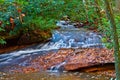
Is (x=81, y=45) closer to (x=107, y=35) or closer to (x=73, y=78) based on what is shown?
(x=107, y=35)

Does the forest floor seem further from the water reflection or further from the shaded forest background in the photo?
the shaded forest background

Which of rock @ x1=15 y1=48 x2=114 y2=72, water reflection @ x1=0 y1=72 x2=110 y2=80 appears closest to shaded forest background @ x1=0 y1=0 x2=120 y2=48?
rock @ x1=15 y1=48 x2=114 y2=72

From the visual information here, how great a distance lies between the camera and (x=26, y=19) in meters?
13.8

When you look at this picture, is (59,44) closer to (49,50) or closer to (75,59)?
(49,50)

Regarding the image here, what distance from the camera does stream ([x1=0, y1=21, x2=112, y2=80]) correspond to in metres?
9.14

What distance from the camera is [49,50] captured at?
13219mm

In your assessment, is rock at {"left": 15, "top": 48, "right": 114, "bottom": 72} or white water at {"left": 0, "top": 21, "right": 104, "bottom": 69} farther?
white water at {"left": 0, "top": 21, "right": 104, "bottom": 69}

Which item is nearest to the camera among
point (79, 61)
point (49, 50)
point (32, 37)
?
point (79, 61)

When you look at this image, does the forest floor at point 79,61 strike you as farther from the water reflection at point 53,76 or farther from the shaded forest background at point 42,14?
the shaded forest background at point 42,14

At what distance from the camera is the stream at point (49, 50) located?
360 inches

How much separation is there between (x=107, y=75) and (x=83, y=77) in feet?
2.42

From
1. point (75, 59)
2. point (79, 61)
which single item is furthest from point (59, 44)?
point (79, 61)

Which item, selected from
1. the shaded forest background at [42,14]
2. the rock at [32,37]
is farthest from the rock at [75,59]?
the rock at [32,37]

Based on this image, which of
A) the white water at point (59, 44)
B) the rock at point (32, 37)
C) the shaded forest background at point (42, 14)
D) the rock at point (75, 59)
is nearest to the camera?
the rock at point (75, 59)
